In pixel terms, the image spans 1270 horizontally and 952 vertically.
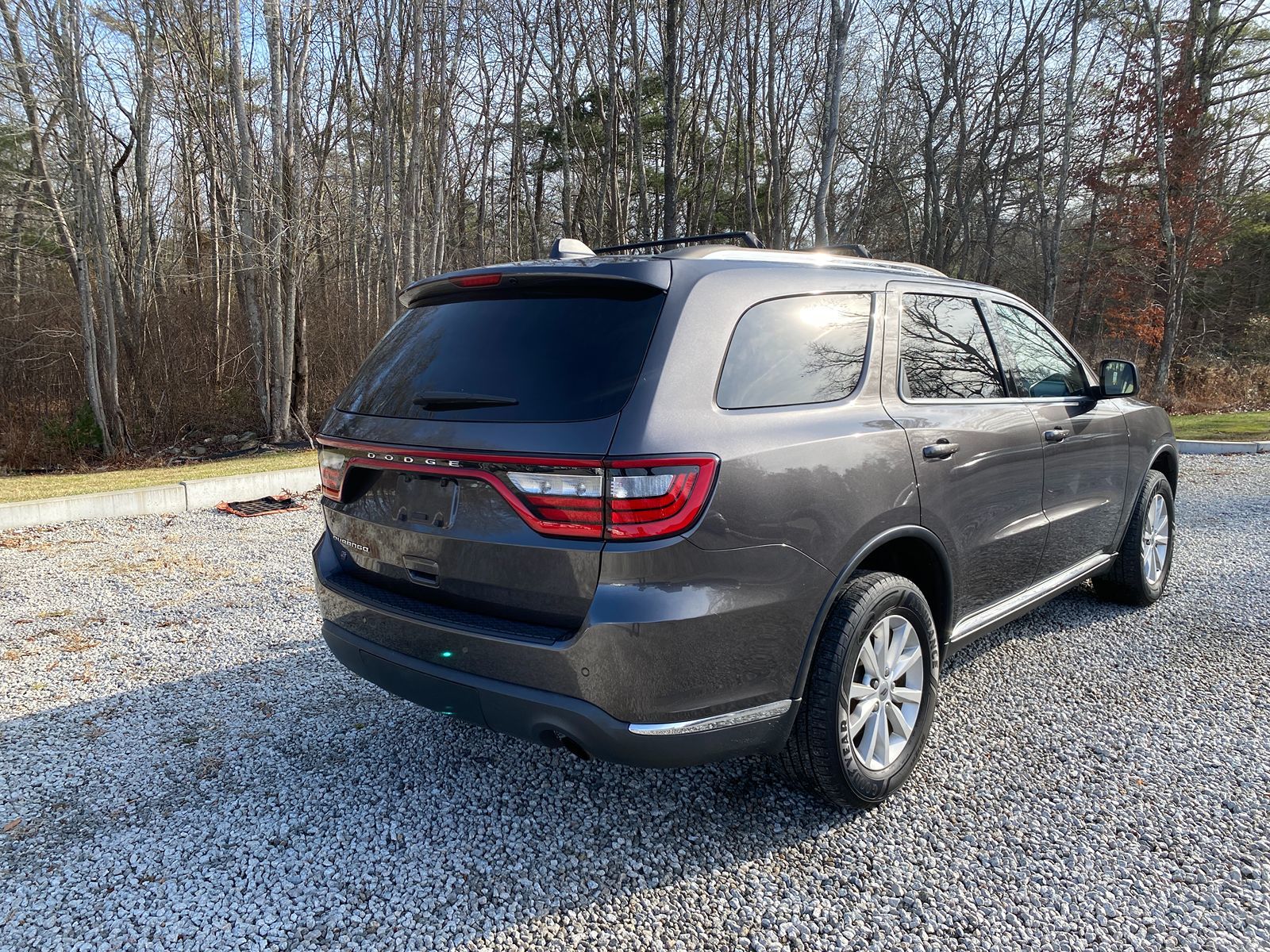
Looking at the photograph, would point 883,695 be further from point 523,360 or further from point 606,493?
point 523,360

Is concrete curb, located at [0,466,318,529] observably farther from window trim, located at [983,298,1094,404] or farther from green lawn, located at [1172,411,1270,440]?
green lawn, located at [1172,411,1270,440]

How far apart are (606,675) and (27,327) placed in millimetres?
18565

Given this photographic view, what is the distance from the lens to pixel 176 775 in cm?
292

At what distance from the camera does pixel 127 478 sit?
979 cm

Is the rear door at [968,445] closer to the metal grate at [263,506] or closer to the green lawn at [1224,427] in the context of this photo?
the metal grate at [263,506]

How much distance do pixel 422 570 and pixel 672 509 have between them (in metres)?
0.88

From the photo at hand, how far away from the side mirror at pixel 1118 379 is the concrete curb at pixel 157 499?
321 inches

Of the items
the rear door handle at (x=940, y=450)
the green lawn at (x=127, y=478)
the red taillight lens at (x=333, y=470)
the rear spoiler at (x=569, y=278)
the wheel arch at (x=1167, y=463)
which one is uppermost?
the rear spoiler at (x=569, y=278)

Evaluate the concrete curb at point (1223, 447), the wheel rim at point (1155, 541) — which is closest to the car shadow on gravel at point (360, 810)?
the wheel rim at point (1155, 541)

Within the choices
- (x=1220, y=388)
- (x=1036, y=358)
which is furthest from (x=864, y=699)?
(x=1220, y=388)

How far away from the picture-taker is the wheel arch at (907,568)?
7.79 feet

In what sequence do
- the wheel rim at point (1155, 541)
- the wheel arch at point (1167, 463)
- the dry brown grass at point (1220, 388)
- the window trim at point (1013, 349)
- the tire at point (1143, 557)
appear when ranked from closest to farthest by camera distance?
1. the window trim at point (1013, 349)
2. the tire at point (1143, 557)
3. the wheel rim at point (1155, 541)
4. the wheel arch at point (1167, 463)
5. the dry brown grass at point (1220, 388)

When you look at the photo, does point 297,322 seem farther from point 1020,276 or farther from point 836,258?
point 1020,276

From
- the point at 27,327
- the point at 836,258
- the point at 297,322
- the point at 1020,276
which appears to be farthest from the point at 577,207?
the point at 836,258
